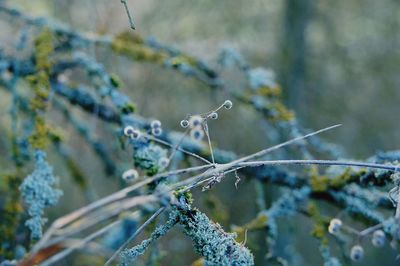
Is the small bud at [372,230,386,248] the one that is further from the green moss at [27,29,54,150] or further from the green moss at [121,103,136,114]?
the green moss at [27,29,54,150]

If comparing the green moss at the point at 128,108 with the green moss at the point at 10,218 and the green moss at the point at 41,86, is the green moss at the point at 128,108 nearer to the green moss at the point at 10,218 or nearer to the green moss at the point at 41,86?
the green moss at the point at 41,86

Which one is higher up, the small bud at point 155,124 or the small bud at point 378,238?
the small bud at point 155,124

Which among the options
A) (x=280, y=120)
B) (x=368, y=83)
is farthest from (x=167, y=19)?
(x=280, y=120)

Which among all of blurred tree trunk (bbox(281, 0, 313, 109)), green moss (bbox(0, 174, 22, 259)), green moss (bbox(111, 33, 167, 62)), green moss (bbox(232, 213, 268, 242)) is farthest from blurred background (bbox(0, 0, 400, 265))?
green moss (bbox(232, 213, 268, 242))

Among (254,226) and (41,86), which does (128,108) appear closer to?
(41,86)

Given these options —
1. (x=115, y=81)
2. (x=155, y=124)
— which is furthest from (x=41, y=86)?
(x=155, y=124)

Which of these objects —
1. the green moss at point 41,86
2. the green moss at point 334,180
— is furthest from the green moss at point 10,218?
the green moss at point 334,180

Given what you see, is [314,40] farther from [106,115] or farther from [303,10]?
[106,115]
